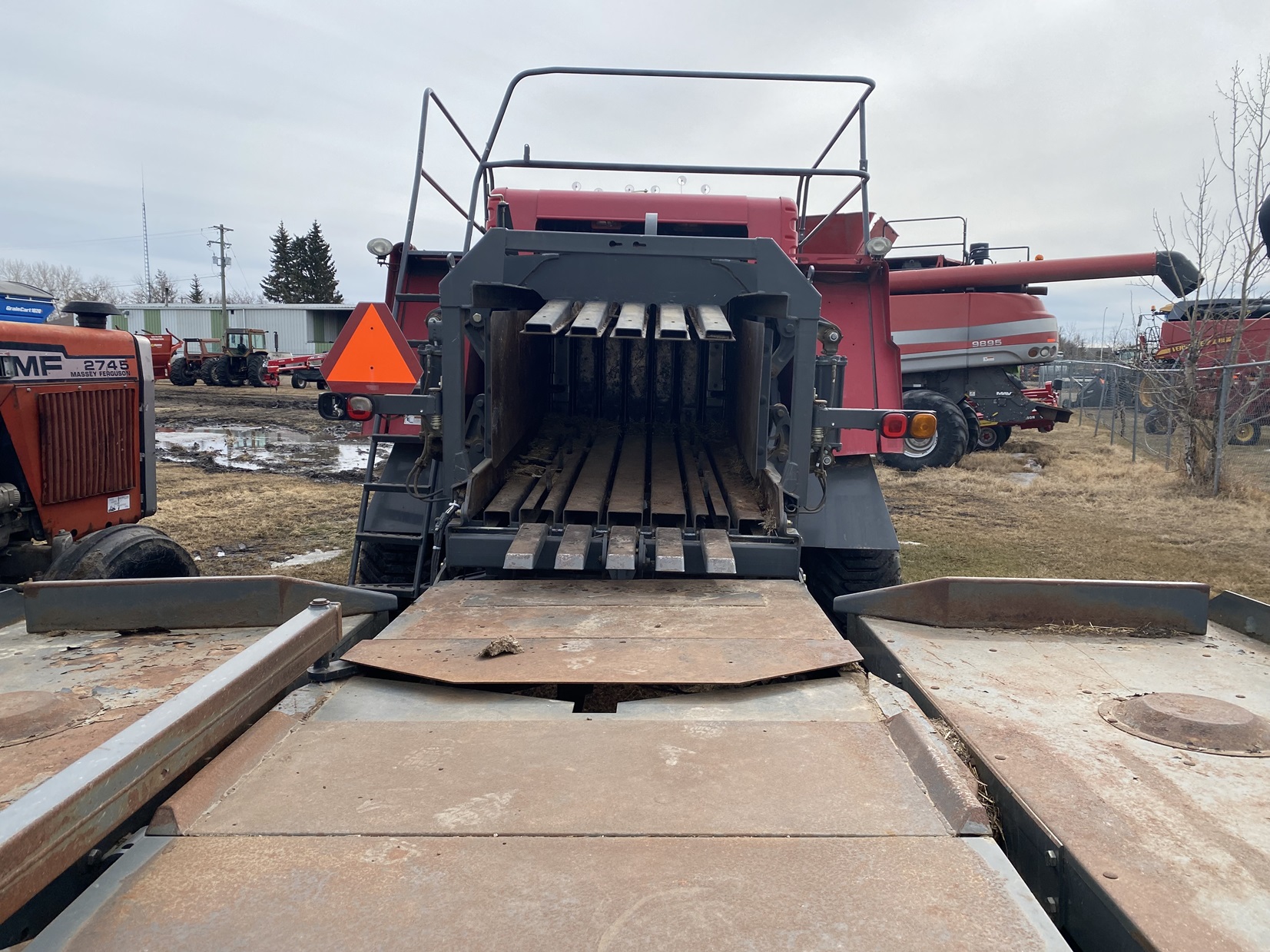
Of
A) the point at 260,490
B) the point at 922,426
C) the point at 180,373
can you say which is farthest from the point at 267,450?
the point at 180,373

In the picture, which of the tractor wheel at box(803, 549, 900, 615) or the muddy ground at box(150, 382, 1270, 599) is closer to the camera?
the tractor wheel at box(803, 549, 900, 615)

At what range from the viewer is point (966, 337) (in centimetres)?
1327

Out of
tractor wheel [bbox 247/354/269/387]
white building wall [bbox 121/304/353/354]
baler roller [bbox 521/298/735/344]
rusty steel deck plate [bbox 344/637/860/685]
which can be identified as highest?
white building wall [bbox 121/304/353/354]

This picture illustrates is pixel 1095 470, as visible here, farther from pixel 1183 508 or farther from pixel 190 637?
pixel 190 637

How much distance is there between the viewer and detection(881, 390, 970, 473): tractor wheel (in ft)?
43.1

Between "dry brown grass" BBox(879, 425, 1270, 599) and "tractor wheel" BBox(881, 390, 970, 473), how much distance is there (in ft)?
0.98

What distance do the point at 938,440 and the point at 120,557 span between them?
11.7 metres

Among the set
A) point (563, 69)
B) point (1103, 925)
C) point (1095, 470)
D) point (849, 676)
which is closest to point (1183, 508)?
point (1095, 470)

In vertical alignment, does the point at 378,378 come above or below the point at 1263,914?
above

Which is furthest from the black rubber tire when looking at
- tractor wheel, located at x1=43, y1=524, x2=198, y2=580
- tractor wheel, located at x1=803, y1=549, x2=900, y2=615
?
tractor wheel, located at x1=803, y1=549, x2=900, y2=615

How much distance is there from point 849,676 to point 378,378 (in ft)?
7.54

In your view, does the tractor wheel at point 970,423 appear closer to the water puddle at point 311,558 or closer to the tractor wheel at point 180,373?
the water puddle at point 311,558

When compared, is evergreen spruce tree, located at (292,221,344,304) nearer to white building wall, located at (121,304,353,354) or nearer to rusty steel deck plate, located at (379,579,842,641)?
white building wall, located at (121,304,353,354)

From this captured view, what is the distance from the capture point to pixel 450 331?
3.63 m
